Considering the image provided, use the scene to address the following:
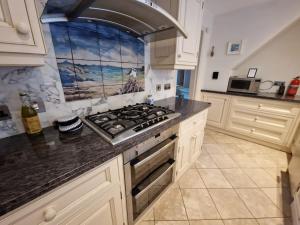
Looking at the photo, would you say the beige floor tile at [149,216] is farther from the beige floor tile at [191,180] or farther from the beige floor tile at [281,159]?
the beige floor tile at [281,159]

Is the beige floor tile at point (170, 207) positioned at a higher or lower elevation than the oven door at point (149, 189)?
lower

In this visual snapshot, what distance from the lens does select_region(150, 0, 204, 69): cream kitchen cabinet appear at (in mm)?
1236

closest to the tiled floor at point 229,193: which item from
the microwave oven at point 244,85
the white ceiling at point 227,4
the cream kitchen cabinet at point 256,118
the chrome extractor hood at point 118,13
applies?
the cream kitchen cabinet at point 256,118

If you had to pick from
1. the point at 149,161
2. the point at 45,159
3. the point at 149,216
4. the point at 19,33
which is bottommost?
the point at 149,216

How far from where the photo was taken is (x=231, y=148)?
2301 mm

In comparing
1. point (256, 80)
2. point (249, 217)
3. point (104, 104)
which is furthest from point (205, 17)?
point (249, 217)

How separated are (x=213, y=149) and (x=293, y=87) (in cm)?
163

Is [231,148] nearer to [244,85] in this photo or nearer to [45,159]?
[244,85]

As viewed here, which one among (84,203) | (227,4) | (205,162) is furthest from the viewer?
(227,4)

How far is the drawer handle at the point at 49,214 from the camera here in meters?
0.54

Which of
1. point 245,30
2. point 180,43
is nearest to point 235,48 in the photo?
point 245,30

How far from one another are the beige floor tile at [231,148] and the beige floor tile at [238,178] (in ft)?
1.45

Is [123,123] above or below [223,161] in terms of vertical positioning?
above

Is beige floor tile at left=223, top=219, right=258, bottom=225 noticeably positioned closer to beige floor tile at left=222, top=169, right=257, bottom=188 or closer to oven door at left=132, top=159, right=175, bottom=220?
beige floor tile at left=222, top=169, right=257, bottom=188
